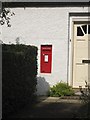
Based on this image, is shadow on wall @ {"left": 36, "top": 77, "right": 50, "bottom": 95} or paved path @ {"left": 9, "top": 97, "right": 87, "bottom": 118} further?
shadow on wall @ {"left": 36, "top": 77, "right": 50, "bottom": 95}

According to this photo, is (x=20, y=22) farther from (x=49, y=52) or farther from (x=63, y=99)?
(x=63, y=99)

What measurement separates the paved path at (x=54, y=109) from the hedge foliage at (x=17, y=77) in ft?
1.02

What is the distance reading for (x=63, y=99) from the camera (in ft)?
42.9

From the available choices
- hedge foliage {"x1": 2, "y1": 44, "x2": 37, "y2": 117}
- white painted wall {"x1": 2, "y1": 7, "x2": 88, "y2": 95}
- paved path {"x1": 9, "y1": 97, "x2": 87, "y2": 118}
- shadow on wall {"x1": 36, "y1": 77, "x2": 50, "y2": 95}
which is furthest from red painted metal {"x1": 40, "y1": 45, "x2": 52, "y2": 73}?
hedge foliage {"x1": 2, "y1": 44, "x2": 37, "y2": 117}

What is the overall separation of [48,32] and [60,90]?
6.71 feet

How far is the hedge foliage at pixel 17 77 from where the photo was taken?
9539 millimetres

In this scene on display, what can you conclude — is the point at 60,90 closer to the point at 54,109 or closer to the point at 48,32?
the point at 48,32

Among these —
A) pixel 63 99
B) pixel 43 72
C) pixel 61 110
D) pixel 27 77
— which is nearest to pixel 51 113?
pixel 61 110

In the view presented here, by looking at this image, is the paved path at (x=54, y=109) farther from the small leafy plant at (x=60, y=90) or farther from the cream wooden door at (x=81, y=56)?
the cream wooden door at (x=81, y=56)

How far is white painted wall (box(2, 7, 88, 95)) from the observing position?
14.1m

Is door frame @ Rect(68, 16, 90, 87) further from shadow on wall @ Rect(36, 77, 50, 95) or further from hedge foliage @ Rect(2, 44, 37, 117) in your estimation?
hedge foliage @ Rect(2, 44, 37, 117)

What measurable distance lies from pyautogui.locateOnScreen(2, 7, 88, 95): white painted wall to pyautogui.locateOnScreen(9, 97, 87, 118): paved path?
1.16m

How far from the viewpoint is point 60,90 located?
44.6ft

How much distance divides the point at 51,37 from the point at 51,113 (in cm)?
433
